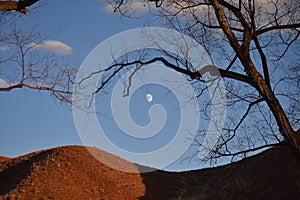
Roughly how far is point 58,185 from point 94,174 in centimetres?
201

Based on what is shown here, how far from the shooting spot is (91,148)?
2361cm

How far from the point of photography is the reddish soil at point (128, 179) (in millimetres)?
15789

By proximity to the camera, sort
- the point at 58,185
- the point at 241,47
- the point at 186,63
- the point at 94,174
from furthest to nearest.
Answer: the point at 94,174, the point at 58,185, the point at 186,63, the point at 241,47

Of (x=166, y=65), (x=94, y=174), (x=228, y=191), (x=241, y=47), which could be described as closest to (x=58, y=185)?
(x=94, y=174)

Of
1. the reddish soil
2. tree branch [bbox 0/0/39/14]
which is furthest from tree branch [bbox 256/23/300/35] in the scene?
the reddish soil

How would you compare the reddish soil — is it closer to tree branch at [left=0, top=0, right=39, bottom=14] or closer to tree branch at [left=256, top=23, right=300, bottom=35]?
tree branch at [left=256, top=23, right=300, bottom=35]

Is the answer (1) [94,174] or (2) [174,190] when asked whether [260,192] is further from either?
(1) [94,174]

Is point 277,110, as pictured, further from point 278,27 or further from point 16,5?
point 16,5

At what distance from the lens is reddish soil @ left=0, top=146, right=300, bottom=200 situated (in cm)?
1579

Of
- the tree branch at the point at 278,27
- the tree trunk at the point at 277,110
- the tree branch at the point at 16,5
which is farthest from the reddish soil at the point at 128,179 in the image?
the tree branch at the point at 16,5

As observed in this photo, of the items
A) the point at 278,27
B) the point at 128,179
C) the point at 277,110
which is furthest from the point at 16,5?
the point at 128,179

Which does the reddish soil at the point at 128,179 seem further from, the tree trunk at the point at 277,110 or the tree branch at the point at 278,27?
the tree trunk at the point at 277,110

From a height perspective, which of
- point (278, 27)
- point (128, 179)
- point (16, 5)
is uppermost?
point (16, 5)

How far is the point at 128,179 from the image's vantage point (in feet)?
68.0
